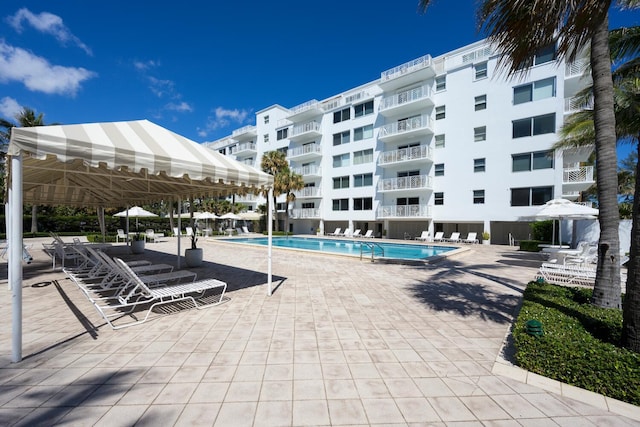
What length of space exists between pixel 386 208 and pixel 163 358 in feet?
76.9

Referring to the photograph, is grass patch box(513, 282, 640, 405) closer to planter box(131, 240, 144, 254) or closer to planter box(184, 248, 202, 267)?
planter box(184, 248, 202, 267)

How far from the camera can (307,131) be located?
31.4 meters

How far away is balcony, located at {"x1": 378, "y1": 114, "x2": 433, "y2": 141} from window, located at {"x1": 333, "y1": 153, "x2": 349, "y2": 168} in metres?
4.69

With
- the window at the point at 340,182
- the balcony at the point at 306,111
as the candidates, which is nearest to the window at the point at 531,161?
the window at the point at 340,182

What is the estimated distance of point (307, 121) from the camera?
33125 mm

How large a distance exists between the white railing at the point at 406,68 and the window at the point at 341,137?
6285 mm

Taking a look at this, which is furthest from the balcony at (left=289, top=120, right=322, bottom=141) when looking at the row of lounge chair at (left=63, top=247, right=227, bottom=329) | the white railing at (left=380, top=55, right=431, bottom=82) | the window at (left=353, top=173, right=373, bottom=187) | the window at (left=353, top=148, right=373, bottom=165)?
the row of lounge chair at (left=63, top=247, right=227, bottom=329)

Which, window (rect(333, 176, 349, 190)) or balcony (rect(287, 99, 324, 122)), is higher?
balcony (rect(287, 99, 324, 122))

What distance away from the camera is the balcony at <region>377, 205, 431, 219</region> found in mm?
23320

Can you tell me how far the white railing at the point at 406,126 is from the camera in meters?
23.2

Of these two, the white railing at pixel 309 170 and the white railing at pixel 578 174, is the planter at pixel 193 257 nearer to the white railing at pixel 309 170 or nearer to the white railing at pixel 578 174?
the white railing at pixel 309 170

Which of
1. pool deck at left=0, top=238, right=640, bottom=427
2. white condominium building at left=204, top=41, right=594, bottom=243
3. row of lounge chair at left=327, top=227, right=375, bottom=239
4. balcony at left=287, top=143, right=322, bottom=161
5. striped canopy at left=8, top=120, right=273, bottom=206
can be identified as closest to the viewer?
pool deck at left=0, top=238, right=640, bottom=427

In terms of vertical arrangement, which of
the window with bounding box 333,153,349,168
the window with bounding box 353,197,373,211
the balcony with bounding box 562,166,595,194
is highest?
the window with bounding box 333,153,349,168

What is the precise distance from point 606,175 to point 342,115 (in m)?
27.2
